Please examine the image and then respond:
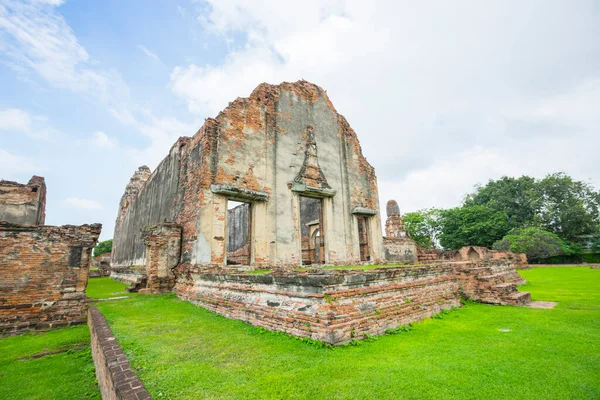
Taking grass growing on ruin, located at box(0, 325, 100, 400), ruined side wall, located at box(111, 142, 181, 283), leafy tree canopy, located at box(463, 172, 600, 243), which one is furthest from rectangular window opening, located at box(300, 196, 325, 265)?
leafy tree canopy, located at box(463, 172, 600, 243)

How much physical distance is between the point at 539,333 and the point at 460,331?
3.65 feet

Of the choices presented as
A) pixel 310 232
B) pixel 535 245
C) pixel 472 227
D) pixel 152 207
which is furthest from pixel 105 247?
pixel 535 245

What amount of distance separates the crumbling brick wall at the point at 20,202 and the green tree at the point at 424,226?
130 feet

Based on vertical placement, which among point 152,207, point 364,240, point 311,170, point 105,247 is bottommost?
point 364,240

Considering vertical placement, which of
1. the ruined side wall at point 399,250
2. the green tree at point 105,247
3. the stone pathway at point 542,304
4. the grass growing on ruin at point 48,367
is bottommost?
the grass growing on ruin at point 48,367

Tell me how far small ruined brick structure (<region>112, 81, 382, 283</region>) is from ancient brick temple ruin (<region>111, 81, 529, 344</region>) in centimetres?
4

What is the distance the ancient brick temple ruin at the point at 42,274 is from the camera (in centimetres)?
621

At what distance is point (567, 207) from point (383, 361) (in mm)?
48519

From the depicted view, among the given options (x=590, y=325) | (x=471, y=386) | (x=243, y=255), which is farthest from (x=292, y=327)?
(x=243, y=255)

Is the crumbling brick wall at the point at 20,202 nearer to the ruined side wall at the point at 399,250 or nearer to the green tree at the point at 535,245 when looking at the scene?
the ruined side wall at the point at 399,250

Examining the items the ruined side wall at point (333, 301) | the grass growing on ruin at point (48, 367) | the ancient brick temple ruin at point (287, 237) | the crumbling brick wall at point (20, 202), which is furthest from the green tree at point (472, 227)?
the crumbling brick wall at point (20, 202)

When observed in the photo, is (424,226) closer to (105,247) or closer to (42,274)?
(42,274)

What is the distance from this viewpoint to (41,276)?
6.54m

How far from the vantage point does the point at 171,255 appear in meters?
9.62
